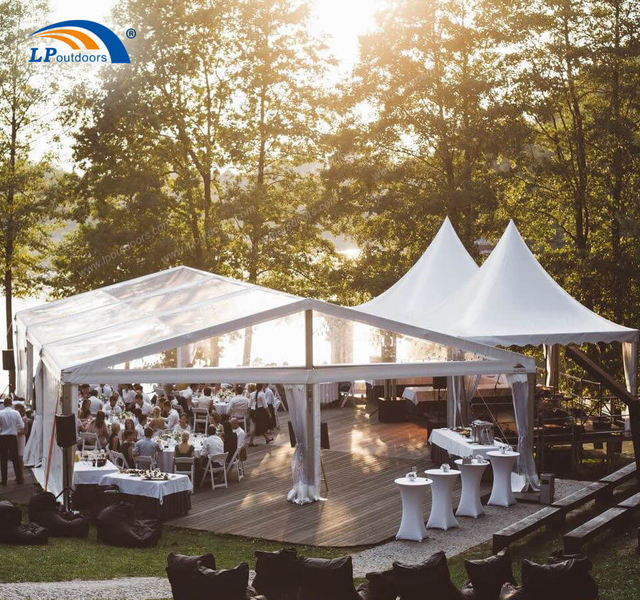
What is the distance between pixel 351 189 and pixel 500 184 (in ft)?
15.2

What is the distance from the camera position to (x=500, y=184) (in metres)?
28.2

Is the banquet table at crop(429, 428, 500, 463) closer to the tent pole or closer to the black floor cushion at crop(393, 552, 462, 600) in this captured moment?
the tent pole

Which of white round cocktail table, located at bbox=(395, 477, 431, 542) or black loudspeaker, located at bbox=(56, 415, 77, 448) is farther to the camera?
black loudspeaker, located at bbox=(56, 415, 77, 448)

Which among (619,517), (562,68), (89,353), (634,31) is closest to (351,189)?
(562,68)

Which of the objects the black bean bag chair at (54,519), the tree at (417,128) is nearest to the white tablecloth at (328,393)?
the tree at (417,128)

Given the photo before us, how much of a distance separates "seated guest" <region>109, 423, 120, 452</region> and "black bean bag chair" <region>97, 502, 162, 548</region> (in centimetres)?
414

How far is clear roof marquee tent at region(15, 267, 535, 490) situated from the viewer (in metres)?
→ 13.7

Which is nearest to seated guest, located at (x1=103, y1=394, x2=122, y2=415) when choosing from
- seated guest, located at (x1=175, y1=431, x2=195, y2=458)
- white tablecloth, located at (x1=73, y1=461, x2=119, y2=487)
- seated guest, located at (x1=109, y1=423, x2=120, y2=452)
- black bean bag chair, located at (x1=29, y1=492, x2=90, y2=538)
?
seated guest, located at (x1=109, y1=423, x2=120, y2=452)

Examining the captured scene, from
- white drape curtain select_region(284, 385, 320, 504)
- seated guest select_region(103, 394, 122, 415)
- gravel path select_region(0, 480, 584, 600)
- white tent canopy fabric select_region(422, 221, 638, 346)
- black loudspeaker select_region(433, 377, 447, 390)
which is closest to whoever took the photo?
gravel path select_region(0, 480, 584, 600)

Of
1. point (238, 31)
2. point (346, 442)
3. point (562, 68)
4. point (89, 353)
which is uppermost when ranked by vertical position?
point (238, 31)

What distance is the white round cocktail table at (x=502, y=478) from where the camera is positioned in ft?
47.5

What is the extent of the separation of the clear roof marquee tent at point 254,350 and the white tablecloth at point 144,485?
0.85 metres

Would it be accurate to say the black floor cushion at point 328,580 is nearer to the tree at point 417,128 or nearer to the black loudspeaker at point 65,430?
the black loudspeaker at point 65,430

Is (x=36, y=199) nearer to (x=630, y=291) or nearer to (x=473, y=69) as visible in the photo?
(x=473, y=69)
